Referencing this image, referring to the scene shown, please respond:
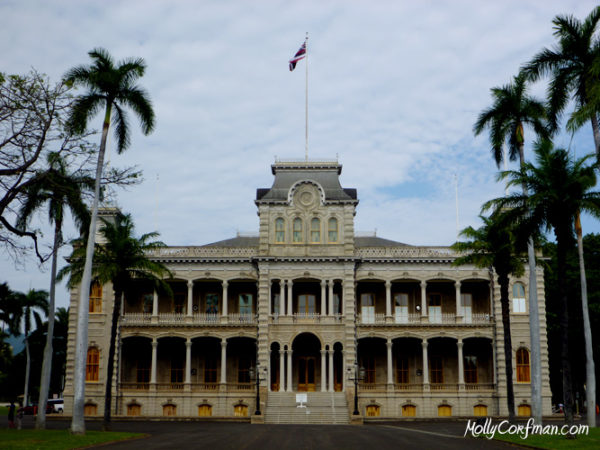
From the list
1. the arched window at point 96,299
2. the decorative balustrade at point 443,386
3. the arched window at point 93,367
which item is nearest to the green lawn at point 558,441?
the decorative balustrade at point 443,386

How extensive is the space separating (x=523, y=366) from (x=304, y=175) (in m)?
21.1

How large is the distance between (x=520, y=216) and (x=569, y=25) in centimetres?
889

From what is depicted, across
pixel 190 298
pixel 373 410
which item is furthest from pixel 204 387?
pixel 373 410

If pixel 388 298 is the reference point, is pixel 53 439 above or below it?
below

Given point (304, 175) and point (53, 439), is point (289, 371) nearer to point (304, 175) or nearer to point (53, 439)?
point (304, 175)

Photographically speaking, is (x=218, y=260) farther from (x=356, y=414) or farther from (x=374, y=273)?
(x=356, y=414)

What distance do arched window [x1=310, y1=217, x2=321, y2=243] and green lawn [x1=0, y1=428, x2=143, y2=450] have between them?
22681 mm

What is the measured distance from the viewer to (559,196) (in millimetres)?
28641

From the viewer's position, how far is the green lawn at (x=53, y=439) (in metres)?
23.0

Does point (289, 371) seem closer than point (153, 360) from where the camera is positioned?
Yes

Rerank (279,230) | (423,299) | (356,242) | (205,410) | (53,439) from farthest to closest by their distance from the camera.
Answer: (356,242) < (279,230) < (423,299) < (205,410) < (53,439)

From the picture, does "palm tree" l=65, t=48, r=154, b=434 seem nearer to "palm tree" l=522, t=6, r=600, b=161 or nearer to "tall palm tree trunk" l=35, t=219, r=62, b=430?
"tall palm tree trunk" l=35, t=219, r=62, b=430

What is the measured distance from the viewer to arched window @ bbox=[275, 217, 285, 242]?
163ft

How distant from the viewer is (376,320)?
50.0 m
